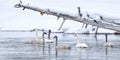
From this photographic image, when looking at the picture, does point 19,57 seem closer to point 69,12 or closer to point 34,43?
point 69,12

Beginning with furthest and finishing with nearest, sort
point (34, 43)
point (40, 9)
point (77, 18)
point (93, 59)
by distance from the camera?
point (34, 43)
point (40, 9)
point (77, 18)
point (93, 59)

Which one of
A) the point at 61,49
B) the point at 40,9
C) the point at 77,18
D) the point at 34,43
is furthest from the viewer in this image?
the point at 34,43

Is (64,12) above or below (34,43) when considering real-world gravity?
above

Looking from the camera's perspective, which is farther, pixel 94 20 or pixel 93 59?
pixel 94 20

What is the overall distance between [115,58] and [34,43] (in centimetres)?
1643

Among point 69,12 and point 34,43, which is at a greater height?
point 69,12

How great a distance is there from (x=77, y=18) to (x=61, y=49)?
3998 millimetres

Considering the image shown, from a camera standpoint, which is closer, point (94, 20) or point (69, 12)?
point (94, 20)

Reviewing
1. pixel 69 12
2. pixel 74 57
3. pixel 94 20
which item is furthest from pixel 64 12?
pixel 74 57

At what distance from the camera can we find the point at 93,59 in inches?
1038

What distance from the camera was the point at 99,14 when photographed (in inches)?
1416

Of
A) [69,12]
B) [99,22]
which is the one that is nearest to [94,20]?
[99,22]

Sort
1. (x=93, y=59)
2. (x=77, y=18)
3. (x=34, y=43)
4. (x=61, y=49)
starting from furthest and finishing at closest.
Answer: (x=34, y=43), (x=77, y=18), (x=61, y=49), (x=93, y=59)

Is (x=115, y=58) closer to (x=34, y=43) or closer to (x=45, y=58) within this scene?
(x=45, y=58)
